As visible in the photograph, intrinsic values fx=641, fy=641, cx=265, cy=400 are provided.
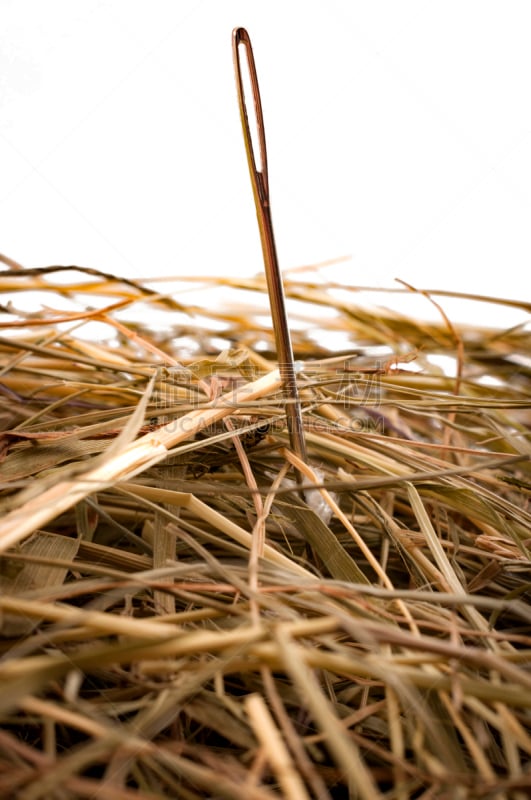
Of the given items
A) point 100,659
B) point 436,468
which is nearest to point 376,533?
point 436,468

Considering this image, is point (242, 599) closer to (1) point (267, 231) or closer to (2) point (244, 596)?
(2) point (244, 596)

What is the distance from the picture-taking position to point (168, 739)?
0.16 metres

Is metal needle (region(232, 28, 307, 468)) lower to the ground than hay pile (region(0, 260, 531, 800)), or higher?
higher

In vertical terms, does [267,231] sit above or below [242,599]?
above

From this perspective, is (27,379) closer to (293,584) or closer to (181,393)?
(181,393)

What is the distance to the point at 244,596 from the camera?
177 millimetres

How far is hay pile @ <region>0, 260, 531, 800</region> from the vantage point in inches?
4.9

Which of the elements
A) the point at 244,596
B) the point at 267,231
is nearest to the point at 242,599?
the point at 244,596

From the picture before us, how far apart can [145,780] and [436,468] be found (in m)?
0.15

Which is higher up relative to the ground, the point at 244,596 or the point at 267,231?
the point at 267,231

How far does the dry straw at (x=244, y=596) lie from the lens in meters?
0.13

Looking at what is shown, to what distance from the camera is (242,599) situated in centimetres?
19

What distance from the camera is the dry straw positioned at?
0.41 feet

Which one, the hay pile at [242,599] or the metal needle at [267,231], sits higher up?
the metal needle at [267,231]
